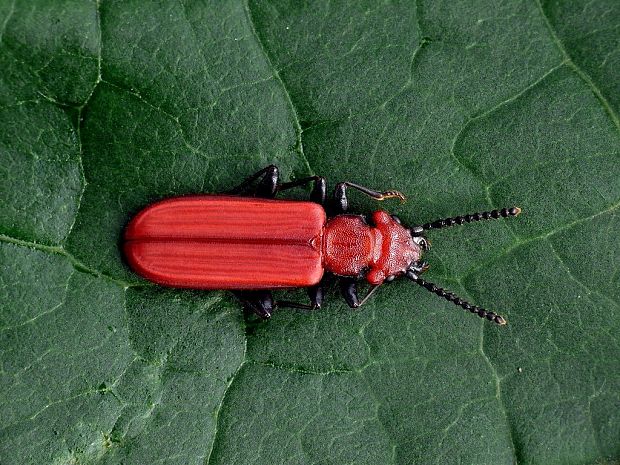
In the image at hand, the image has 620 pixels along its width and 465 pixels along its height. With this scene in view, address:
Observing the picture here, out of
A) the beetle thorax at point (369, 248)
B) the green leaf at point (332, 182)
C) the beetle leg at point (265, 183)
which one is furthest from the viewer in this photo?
the beetle thorax at point (369, 248)

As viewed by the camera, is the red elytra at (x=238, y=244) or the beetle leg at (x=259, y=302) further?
the beetle leg at (x=259, y=302)

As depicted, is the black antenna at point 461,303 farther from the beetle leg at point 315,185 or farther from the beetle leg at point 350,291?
the beetle leg at point 315,185

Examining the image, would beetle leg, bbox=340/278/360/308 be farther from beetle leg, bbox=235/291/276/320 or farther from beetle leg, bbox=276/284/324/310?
beetle leg, bbox=235/291/276/320

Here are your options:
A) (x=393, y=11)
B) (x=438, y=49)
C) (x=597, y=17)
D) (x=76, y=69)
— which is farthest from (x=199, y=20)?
(x=597, y=17)

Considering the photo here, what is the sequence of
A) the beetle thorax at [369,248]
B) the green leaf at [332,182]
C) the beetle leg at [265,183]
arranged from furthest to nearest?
the beetle thorax at [369,248] < the beetle leg at [265,183] < the green leaf at [332,182]

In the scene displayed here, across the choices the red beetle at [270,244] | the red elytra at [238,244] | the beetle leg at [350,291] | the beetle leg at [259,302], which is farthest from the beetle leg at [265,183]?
the beetle leg at [350,291]

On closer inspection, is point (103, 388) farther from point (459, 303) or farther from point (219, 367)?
point (459, 303)

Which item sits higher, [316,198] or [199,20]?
[199,20]

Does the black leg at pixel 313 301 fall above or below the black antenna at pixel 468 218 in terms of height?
below

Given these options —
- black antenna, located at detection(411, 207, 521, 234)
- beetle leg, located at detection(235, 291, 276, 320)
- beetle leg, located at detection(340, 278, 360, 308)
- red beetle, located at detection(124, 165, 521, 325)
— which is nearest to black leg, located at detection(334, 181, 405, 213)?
red beetle, located at detection(124, 165, 521, 325)
